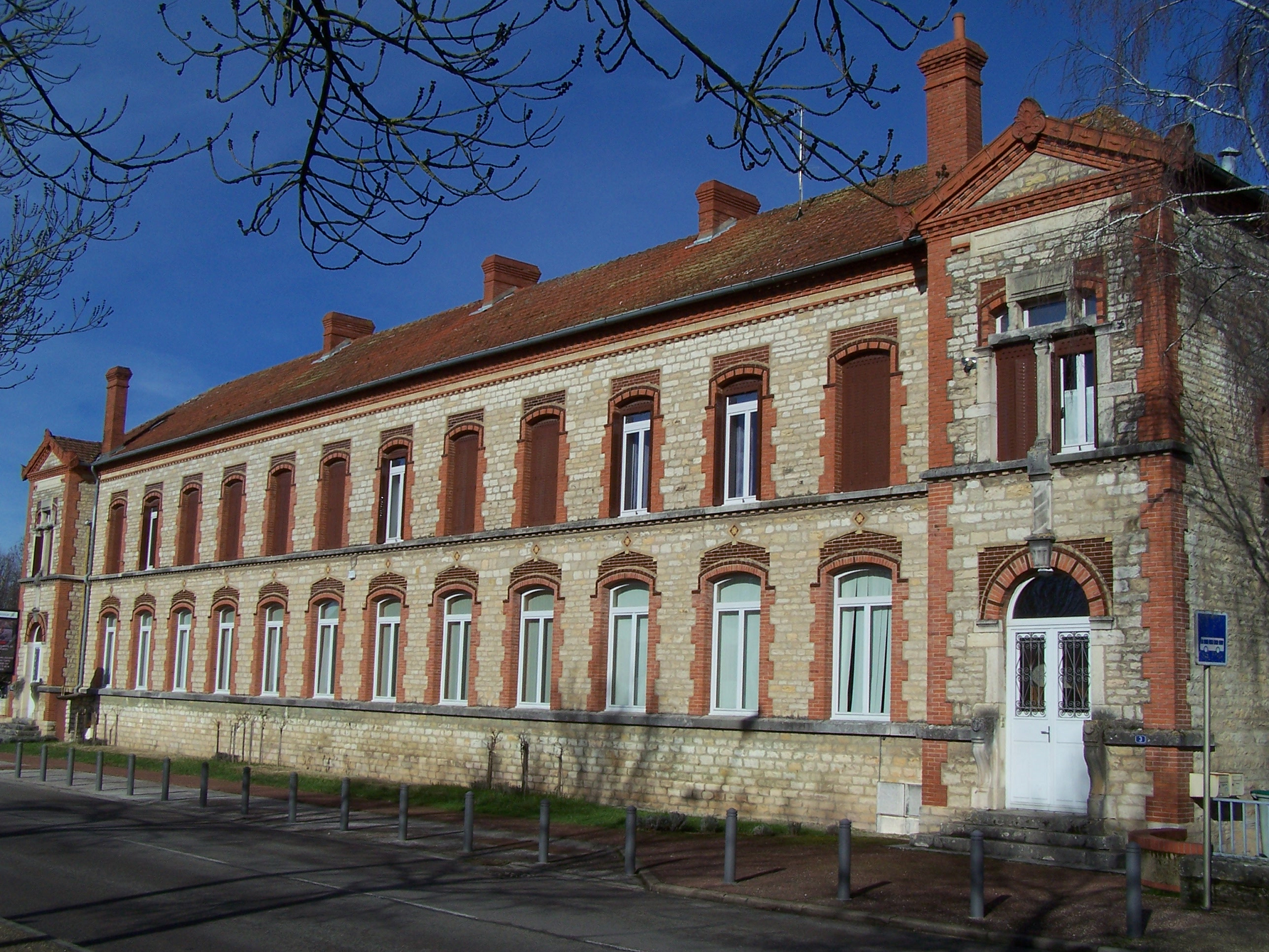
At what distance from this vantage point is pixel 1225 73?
12.4 metres

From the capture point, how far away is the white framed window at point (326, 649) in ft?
94.6

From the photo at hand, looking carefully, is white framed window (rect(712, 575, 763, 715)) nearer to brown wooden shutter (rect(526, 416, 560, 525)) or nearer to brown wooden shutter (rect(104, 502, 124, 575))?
brown wooden shutter (rect(526, 416, 560, 525))

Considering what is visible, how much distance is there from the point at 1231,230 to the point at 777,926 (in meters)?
10.6

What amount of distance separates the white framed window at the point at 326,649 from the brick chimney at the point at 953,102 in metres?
16.6

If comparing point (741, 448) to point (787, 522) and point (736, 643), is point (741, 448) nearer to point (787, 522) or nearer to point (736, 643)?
point (787, 522)

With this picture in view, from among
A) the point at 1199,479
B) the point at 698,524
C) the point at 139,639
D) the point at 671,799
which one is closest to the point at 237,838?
the point at 671,799

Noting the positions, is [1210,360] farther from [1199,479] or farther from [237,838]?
[237,838]

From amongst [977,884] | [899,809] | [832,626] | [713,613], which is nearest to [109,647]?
[713,613]

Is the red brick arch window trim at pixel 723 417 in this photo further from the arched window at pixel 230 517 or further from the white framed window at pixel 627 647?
the arched window at pixel 230 517

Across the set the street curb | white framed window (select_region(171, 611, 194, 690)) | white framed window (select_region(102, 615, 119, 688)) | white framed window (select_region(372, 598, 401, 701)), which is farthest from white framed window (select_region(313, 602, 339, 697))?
the street curb

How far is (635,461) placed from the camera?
22.6m

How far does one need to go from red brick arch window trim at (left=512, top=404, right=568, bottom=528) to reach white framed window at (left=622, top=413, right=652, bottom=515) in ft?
4.26

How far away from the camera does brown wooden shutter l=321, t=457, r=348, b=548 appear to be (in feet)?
96.8

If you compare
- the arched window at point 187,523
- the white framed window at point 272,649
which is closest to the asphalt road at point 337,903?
the white framed window at point 272,649
